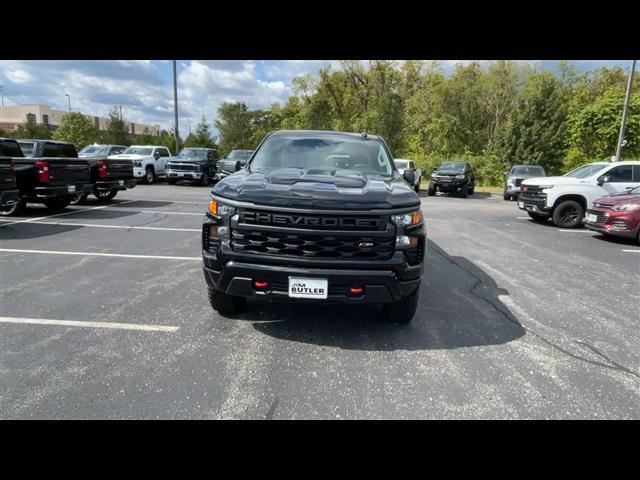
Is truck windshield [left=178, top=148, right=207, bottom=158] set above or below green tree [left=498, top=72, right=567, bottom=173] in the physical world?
below

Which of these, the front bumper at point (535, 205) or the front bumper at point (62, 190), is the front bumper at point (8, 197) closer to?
the front bumper at point (62, 190)

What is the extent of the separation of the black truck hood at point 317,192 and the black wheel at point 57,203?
9542 millimetres

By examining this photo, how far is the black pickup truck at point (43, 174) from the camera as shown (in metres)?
9.55

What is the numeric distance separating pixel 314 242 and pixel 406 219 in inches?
32.8

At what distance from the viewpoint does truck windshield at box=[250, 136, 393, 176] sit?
4.49 meters

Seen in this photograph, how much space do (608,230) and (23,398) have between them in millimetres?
10296

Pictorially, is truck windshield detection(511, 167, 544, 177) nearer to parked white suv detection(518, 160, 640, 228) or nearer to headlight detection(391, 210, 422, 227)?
parked white suv detection(518, 160, 640, 228)

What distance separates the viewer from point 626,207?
8398 millimetres

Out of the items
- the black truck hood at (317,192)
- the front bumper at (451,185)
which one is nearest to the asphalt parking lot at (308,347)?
the black truck hood at (317,192)

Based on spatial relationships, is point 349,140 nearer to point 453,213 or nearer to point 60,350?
point 60,350

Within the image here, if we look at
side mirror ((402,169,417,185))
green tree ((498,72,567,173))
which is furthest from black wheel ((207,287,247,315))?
green tree ((498,72,567,173))

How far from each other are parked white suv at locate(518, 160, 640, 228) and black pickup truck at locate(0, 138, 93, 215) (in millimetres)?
12926

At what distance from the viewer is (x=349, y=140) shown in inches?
197
